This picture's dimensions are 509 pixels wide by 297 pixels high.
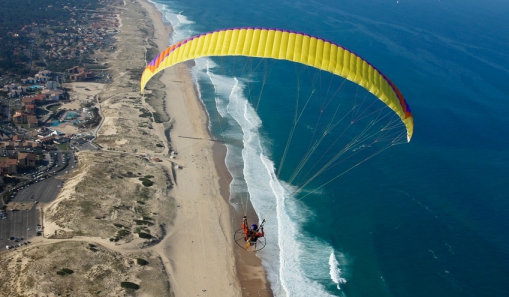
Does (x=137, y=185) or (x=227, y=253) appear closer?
(x=227, y=253)

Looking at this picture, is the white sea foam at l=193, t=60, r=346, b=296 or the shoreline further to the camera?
the white sea foam at l=193, t=60, r=346, b=296

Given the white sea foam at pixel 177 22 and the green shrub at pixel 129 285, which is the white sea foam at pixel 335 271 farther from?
the white sea foam at pixel 177 22

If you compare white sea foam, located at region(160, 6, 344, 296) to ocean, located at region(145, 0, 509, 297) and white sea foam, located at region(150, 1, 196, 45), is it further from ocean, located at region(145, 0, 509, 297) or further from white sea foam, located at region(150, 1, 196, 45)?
white sea foam, located at region(150, 1, 196, 45)

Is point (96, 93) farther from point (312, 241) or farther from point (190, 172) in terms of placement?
point (312, 241)

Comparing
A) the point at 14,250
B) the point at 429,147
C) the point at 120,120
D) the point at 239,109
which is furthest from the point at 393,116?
the point at 14,250

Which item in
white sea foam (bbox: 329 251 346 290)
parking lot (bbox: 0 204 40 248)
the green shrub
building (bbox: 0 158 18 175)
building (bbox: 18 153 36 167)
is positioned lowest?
building (bbox: 18 153 36 167)

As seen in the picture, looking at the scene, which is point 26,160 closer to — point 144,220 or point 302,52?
point 144,220

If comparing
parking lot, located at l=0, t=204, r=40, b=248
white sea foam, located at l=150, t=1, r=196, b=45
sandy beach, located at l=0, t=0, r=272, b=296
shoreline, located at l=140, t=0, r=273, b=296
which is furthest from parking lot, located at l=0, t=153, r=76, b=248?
white sea foam, located at l=150, t=1, r=196, b=45

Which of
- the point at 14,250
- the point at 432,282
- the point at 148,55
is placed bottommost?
the point at 148,55
